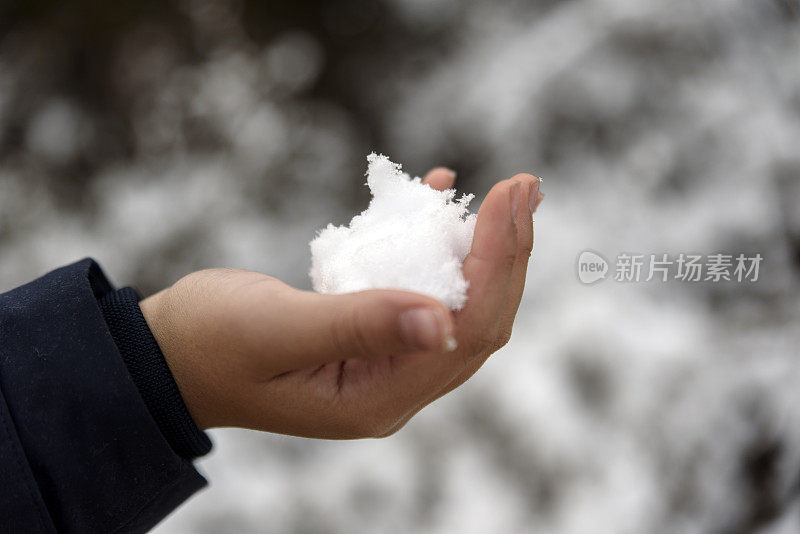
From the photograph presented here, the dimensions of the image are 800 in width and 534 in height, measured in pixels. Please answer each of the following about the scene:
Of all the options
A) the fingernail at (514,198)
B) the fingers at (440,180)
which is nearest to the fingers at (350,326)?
the fingernail at (514,198)

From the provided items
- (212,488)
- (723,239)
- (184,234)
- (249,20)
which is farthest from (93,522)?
(723,239)

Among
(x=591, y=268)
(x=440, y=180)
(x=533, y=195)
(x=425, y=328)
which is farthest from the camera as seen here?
→ (x=591, y=268)

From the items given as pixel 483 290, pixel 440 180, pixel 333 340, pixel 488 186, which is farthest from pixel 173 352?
pixel 488 186

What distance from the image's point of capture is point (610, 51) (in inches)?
38.9

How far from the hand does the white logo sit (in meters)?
0.48

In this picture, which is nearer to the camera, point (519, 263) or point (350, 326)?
point (350, 326)

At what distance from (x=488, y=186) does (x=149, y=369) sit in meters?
0.68

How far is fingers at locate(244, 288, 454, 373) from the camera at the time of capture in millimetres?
385

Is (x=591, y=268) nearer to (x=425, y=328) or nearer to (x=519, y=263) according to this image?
(x=519, y=263)

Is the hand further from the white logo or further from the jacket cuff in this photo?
the white logo

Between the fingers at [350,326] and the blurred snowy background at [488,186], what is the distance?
1.90 feet

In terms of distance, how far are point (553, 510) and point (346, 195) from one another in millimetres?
679

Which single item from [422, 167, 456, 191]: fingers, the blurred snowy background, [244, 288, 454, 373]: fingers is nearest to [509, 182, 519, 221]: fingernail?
[244, 288, 454, 373]: fingers

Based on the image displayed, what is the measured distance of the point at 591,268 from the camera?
0.98 m
